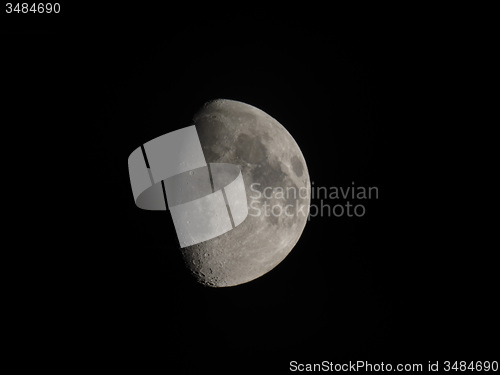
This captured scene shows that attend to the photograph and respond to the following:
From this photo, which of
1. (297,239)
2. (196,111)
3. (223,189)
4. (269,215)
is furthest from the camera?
(297,239)

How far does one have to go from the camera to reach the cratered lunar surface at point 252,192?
13.7 feet

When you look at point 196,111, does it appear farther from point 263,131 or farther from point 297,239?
point 297,239

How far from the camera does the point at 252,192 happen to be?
4145 mm

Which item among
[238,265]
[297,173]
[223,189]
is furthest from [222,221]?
[297,173]

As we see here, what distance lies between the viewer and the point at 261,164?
4.22 m

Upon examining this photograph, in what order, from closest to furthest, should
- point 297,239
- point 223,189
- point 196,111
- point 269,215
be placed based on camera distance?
1. point 223,189
2. point 269,215
3. point 196,111
4. point 297,239

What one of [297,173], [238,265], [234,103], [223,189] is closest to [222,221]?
[223,189]

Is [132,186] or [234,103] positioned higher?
[234,103]

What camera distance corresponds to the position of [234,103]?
4742 millimetres

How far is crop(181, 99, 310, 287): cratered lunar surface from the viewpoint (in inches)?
165

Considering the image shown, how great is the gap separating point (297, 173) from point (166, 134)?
1382mm

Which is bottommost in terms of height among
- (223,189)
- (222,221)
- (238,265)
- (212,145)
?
(238,265)

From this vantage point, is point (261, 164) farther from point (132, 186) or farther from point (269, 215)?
point (132, 186)

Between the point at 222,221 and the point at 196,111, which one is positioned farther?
the point at 196,111
